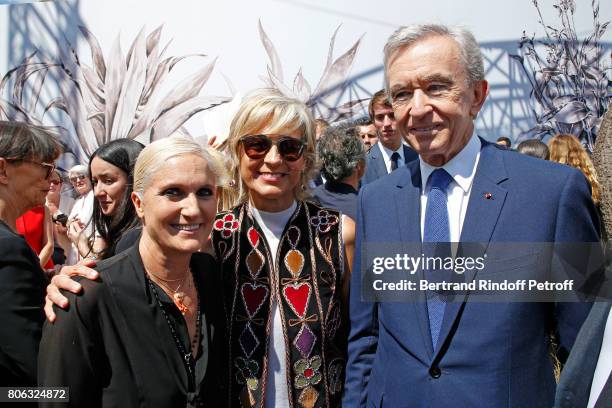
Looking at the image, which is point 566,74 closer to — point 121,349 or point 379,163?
point 379,163

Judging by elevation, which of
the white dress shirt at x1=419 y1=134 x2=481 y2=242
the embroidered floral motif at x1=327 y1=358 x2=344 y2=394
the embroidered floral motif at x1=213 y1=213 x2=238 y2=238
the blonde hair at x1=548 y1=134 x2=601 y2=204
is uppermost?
the blonde hair at x1=548 y1=134 x2=601 y2=204

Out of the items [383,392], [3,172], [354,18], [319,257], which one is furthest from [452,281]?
[354,18]

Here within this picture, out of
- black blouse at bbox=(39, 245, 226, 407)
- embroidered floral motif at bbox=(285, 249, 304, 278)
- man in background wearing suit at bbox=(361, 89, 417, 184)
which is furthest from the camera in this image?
man in background wearing suit at bbox=(361, 89, 417, 184)

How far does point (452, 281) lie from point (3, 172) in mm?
1714

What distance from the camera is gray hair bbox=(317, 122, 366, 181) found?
381 cm

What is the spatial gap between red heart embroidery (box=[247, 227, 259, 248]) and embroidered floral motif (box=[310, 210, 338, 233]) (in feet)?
0.71

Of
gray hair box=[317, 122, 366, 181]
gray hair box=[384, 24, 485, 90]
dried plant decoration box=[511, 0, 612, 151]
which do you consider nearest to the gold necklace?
gray hair box=[384, 24, 485, 90]

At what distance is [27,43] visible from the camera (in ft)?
26.1

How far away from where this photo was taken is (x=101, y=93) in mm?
7895

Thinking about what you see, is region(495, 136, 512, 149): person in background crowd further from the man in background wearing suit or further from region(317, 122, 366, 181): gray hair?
region(317, 122, 366, 181): gray hair

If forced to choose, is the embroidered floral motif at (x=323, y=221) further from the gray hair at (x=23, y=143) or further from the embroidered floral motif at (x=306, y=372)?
the gray hair at (x=23, y=143)

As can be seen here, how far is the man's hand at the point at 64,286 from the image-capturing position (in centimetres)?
170

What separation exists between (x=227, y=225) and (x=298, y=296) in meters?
0.38

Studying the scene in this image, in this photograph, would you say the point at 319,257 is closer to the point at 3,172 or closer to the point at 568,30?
the point at 3,172
